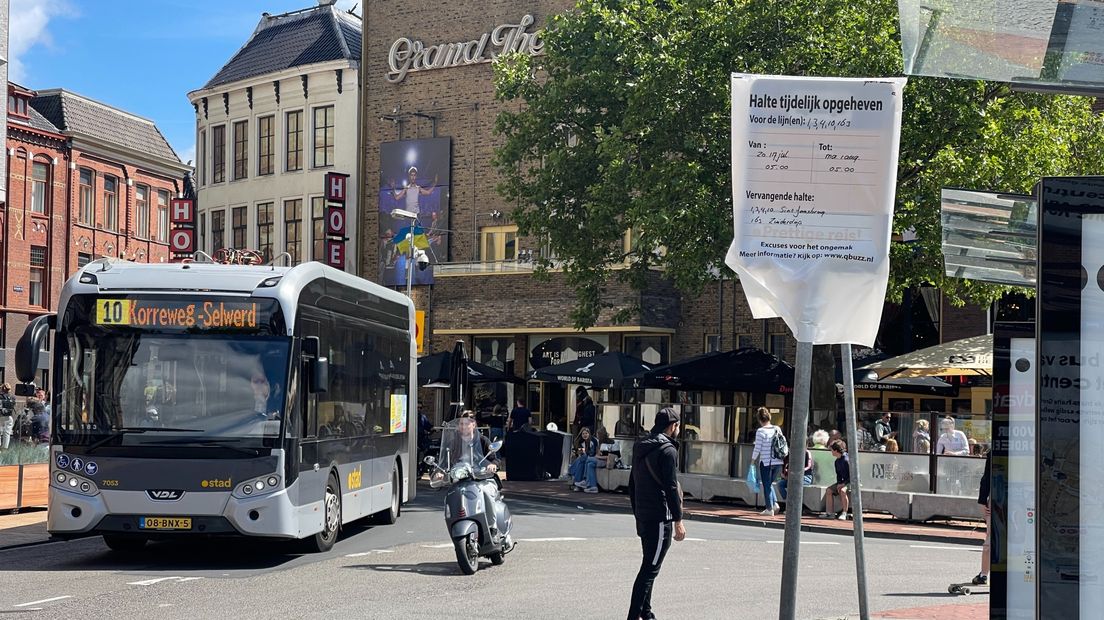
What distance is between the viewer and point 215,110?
51500mm

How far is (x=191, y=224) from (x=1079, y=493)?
48657 mm

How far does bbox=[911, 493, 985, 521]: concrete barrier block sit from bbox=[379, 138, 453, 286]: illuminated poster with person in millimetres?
21984

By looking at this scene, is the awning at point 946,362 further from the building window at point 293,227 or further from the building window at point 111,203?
the building window at point 111,203

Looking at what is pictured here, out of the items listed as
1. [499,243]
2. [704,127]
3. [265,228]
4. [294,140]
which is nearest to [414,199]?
[499,243]

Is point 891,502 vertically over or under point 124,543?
under

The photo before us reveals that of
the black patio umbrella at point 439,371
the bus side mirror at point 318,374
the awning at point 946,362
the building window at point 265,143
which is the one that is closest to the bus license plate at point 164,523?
the bus side mirror at point 318,374

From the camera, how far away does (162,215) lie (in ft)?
217

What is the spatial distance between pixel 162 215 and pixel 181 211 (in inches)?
631

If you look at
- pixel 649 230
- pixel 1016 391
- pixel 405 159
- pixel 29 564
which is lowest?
pixel 29 564

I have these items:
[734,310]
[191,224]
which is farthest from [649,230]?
[191,224]

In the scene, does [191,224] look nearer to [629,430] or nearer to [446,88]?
[446,88]

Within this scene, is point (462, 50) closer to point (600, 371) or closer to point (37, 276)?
point (600, 371)

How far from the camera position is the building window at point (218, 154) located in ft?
168

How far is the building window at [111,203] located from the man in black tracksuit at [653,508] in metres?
54.4
